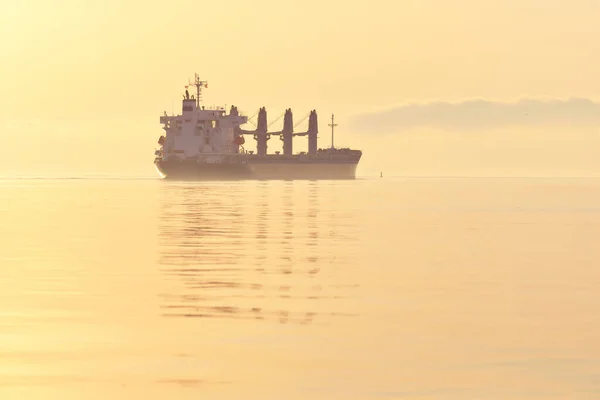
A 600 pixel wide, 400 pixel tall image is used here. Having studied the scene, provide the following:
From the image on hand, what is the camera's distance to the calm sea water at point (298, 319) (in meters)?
12.8

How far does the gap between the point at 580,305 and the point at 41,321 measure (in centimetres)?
911

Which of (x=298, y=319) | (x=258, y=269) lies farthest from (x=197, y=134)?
(x=298, y=319)

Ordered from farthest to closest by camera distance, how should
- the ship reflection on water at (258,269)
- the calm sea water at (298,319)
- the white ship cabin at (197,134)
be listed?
1. the white ship cabin at (197,134)
2. the ship reflection on water at (258,269)
3. the calm sea water at (298,319)

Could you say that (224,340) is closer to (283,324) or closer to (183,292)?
(283,324)

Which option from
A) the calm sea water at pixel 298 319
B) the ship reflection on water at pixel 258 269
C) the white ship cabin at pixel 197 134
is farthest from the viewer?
the white ship cabin at pixel 197 134

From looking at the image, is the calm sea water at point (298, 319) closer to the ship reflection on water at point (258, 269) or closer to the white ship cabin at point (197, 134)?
the ship reflection on water at point (258, 269)

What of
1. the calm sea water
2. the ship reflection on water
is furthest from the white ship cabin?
the calm sea water

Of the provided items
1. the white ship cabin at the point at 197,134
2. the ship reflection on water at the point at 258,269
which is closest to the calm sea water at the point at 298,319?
the ship reflection on water at the point at 258,269

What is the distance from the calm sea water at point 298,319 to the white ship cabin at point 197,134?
6117 inches

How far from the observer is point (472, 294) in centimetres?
2175

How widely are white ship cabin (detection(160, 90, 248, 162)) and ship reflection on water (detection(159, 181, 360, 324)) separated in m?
142

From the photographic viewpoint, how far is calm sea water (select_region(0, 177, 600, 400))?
41.9ft

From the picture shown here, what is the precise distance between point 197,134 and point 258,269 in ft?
548

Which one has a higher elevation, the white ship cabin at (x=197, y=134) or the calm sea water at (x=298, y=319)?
the white ship cabin at (x=197, y=134)
